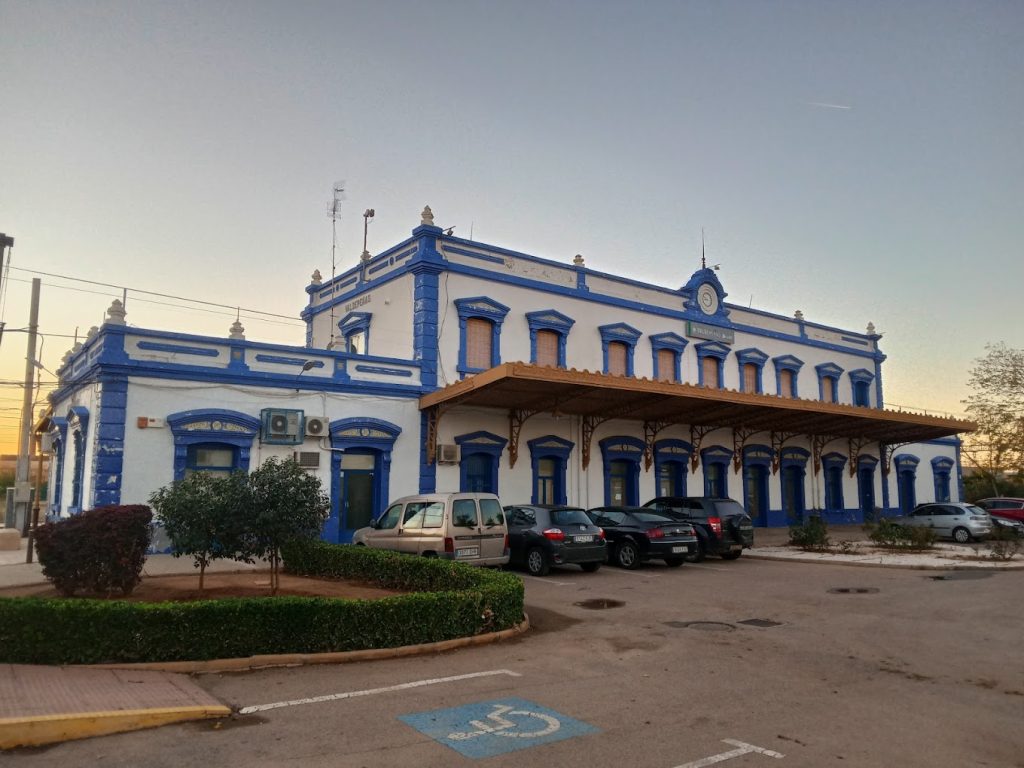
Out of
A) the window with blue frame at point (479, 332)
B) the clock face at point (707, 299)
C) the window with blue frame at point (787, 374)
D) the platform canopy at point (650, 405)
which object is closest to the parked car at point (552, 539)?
the platform canopy at point (650, 405)

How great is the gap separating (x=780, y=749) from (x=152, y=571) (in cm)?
1281

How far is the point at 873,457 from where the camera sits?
3700 centimetres

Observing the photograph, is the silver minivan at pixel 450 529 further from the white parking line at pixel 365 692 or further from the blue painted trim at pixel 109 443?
the blue painted trim at pixel 109 443

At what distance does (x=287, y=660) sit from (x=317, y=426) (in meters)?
12.1

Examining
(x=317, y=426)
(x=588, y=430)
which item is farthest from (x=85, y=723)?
(x=588, y=430)

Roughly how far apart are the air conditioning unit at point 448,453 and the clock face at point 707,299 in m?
13.6

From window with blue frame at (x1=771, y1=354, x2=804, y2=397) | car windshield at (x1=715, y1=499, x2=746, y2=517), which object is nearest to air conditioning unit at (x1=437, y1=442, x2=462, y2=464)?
car windshield at (x1=715, y1=499, x2=746, y2=517)

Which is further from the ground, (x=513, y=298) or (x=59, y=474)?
(x=513, y=298)

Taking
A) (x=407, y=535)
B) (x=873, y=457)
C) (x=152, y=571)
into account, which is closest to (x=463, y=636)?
(x=407, y=535)

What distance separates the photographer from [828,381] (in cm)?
3619

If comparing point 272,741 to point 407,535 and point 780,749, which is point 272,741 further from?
point 407,535

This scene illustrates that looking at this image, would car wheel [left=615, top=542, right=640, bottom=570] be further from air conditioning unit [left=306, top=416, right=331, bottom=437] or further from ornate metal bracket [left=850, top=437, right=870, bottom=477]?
ornate metal bracket [left=850, top=437, right=870, bottom=477]

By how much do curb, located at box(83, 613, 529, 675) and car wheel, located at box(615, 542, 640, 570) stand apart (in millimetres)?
9040

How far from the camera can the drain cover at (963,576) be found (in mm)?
15734
